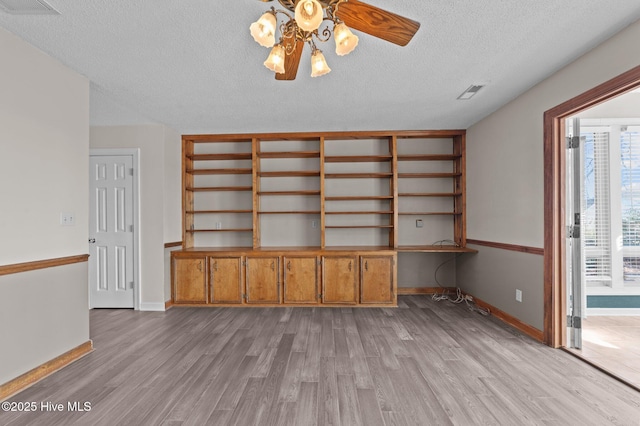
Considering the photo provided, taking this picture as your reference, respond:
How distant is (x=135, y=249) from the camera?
427 centimetres

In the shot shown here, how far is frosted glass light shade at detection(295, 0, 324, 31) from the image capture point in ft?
4.33

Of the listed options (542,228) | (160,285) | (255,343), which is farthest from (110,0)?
(542,228)

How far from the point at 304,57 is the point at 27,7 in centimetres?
178

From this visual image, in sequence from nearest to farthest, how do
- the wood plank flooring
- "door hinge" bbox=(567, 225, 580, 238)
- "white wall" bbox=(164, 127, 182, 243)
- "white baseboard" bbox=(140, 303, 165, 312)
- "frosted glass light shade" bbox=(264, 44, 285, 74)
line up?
"frosted glass light shade" bbox=(264, 44, 285, 74) < the wood plank flooring < "door hinge" bbox=(567, 225, 580, 238) < "white baseboard" bbox=(140, 303, 165, 312) < "white wall" bbox=(164, 127, 182, 243)

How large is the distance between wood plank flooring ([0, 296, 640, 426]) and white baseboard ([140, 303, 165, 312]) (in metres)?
0.63

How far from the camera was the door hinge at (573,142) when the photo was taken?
2.93 m

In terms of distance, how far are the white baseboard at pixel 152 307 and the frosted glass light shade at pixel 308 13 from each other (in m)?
4.11

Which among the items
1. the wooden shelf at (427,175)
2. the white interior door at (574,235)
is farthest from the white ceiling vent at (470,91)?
the wooden shelf at (427,175)

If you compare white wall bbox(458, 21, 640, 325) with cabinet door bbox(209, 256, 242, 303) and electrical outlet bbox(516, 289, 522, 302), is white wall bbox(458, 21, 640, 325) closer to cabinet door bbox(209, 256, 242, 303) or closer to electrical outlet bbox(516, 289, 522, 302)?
electrical outlet bbox(516, 289, 522, 302)

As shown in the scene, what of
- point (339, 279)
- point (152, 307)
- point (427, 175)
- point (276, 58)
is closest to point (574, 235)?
point (427, 175)

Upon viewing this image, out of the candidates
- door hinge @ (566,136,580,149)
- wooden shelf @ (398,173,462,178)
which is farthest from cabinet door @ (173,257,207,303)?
door hinge @ (566,136,580,149)

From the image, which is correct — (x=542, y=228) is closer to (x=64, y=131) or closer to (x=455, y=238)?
(x=455, y=238)

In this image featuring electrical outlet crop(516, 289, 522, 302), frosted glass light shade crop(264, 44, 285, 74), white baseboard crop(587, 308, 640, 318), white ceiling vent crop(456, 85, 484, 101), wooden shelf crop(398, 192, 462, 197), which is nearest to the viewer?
frosted glass light shade crop(264, 44, 285, 74)

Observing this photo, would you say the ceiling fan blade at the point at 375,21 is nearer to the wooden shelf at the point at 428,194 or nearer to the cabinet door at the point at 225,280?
the wooden shelf at the point at 428,194
